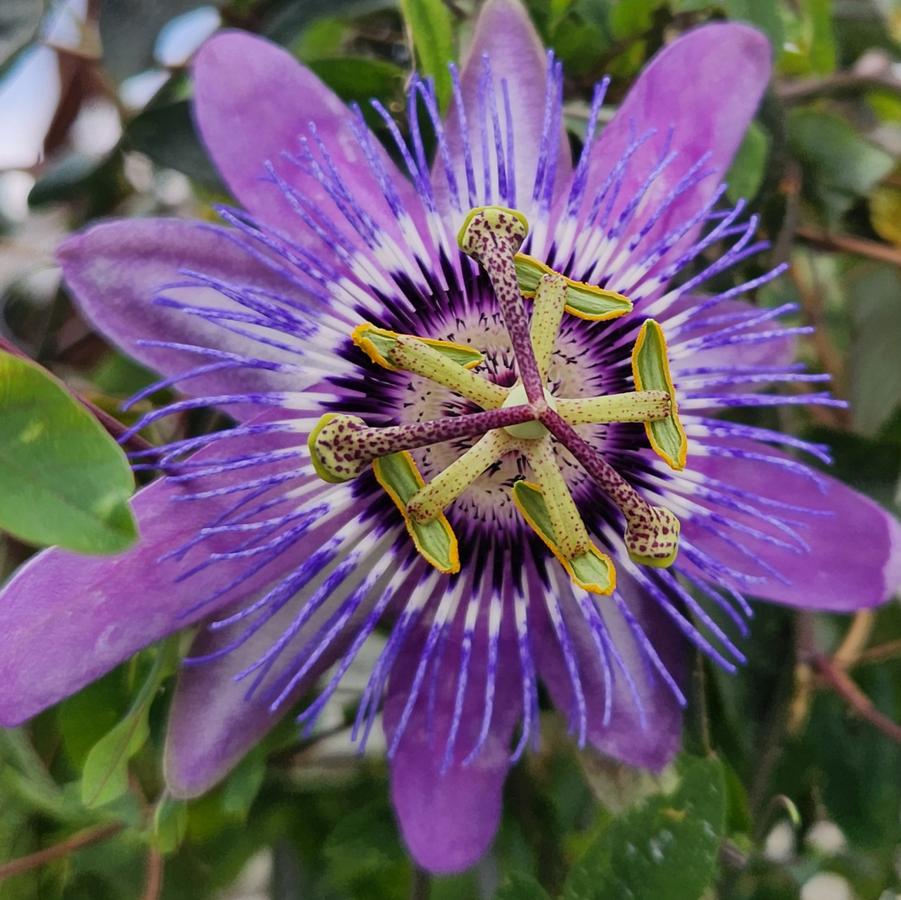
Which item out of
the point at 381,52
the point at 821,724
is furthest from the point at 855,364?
the point at 381,52


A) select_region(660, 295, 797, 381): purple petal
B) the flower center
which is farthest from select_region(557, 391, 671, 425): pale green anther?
select_region(660, 295, 797, 381): purple petal

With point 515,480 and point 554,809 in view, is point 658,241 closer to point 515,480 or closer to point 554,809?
point 515,480

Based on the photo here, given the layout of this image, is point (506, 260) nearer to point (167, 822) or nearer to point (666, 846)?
point (666, 846)

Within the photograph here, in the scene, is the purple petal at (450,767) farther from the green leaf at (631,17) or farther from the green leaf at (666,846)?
the green leaf at (631,17)

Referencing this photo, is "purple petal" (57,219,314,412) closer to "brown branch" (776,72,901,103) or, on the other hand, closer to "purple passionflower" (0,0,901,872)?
"purple passionflower" (0,0,901,872)

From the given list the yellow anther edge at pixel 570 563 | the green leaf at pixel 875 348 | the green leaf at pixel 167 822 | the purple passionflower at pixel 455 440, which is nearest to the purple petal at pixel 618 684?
the purple passionflower at pixel 455 440

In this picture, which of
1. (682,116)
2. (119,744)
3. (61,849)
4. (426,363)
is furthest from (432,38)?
(61,849)
